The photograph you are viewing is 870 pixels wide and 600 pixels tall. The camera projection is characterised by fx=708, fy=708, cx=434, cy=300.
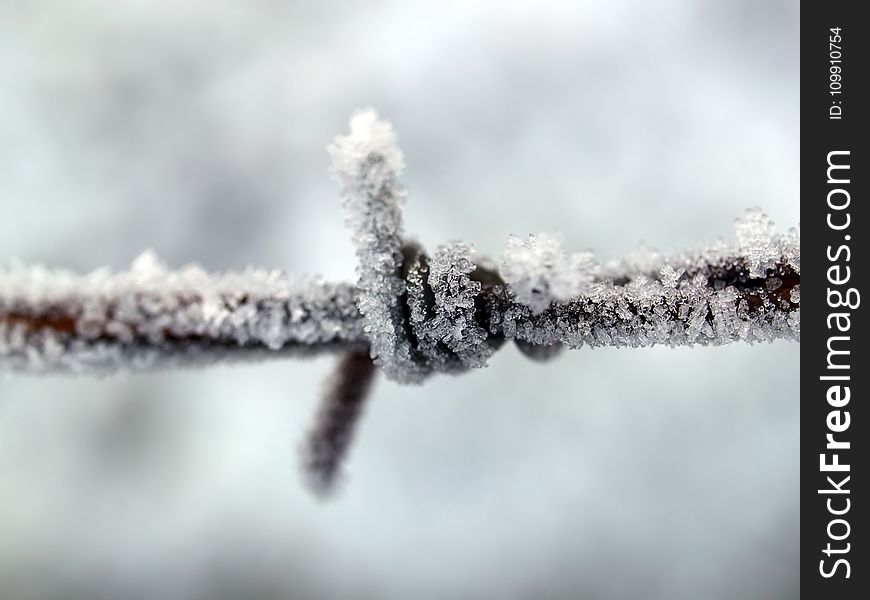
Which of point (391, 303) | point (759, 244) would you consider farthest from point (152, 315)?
point (759, 244)

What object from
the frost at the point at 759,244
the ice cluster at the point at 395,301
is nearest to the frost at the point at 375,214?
the ice cluster at the point at 395,301

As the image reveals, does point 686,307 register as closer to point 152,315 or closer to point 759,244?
point 759,244

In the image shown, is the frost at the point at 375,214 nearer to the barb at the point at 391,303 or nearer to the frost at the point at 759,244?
the barb at the point at 391,303

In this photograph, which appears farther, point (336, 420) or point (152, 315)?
point (336, 420)

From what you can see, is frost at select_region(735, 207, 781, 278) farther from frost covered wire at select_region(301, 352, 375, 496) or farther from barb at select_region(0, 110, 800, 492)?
frost covered wire at select_region(301, 352, 375, 496)

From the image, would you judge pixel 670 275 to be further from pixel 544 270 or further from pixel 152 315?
pixel 152 315
